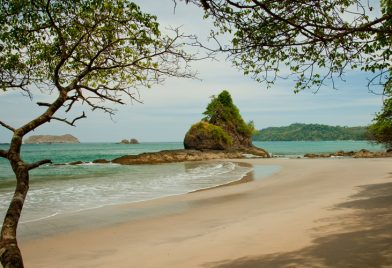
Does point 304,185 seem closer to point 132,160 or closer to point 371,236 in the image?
point 371,236

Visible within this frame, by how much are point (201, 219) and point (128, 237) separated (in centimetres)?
294

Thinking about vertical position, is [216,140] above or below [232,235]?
above

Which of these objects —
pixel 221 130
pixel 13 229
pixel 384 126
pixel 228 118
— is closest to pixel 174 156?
pixel 221 130

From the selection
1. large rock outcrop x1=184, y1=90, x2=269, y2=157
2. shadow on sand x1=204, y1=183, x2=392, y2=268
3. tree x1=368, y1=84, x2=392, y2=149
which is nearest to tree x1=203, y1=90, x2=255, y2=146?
large rock outcrop x1=184, y1=90, x2=269, y2=157

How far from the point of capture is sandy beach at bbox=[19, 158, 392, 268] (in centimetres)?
726

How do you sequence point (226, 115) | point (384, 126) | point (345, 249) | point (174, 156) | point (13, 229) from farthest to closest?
point (226, 115)
point (174, 156)
point (384, 126)
point (345, 249)
point (13, 229)

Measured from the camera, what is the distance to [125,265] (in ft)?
25.6

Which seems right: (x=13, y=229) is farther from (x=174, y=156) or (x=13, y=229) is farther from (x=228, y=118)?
(x=228, y=118)

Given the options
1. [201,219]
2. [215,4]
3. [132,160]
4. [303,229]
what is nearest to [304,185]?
[201,219]

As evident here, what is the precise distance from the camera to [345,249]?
7184 millimetres

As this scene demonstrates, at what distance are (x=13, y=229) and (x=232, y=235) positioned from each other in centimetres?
632

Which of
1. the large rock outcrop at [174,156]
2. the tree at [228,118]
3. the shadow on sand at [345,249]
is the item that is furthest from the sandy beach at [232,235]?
the tree at [228,118]

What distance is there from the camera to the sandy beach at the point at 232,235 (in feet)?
23.8

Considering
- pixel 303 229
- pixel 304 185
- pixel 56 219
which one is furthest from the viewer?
pixel 304 185
